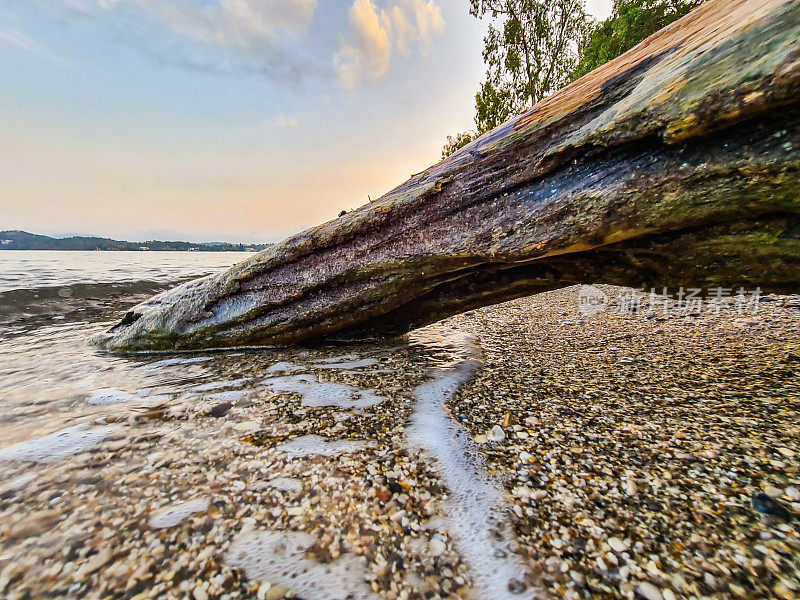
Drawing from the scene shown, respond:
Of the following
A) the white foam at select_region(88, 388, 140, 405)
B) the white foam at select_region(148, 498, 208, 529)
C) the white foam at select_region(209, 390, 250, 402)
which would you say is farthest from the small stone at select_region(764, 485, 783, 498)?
the white foam at select_region(88, 388, 140, 405)

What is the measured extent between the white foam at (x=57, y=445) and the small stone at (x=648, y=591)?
3391 mm

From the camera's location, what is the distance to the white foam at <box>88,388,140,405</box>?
328 cm

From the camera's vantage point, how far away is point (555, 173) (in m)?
3.02

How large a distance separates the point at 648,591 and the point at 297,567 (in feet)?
4.81

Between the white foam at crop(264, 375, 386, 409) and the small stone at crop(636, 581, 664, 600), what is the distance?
213 centimetres

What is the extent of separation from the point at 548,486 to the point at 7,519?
291cm

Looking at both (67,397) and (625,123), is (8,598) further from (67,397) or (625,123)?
(625,123)

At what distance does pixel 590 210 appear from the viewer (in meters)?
2.78

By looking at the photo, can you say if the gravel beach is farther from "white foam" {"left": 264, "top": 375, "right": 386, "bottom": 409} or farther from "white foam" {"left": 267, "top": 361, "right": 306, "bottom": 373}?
"white foam" {"left": 267, "top": 361, "right": 306, "bottom": 373}

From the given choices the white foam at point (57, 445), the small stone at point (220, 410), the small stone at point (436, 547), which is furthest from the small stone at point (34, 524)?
the small stone at point (436, 547)

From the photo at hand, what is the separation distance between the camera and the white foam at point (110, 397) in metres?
3.28

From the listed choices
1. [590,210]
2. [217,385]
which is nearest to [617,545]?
[590,210]

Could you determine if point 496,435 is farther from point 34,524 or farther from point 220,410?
point 34,524

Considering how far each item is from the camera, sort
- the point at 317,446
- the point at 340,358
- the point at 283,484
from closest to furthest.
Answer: the point at 283,484, the point at 317,446, the point at 340,358
